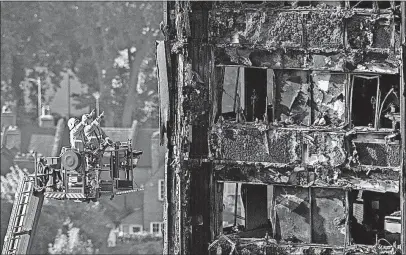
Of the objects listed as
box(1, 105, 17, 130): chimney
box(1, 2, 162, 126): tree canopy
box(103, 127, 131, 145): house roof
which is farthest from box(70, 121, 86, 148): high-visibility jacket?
box(1, 2, 162, 126): tree canopy

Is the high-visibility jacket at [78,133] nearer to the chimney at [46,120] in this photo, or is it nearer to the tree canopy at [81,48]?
the chimney at [46,120]

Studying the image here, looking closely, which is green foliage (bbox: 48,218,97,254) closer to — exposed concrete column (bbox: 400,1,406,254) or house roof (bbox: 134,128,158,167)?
house roof (bbox: 134,128,158,167)

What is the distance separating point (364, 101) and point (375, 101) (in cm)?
34

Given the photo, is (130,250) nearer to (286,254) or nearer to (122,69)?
(122,69)

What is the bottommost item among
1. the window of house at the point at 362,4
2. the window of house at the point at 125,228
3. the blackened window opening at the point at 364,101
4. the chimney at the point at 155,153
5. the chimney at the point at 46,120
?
the window of house at the point at 125,228

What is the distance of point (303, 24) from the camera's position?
3319 cm

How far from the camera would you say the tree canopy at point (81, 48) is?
10631 cm

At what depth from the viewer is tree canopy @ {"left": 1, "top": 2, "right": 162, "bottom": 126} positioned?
349 ft

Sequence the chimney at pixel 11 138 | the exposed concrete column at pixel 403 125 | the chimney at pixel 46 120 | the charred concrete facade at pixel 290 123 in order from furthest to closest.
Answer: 1. the chimney at pixel 46 120
2. the chimney at pixel 11 138
3. the charred concrete facade at pixel 290 123
4. the exposed concrete column at pixel 403 125

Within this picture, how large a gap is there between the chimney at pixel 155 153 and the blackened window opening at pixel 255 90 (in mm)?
54740

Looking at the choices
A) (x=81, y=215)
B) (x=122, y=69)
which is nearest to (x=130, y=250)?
(x=81, y=215)

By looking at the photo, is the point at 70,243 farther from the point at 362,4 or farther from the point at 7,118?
the point at 362,4

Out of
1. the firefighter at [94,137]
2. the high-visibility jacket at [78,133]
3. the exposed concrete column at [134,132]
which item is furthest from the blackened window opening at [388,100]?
the exposed concrete column at [134,132]

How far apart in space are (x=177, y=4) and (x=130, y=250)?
57.9 meters
